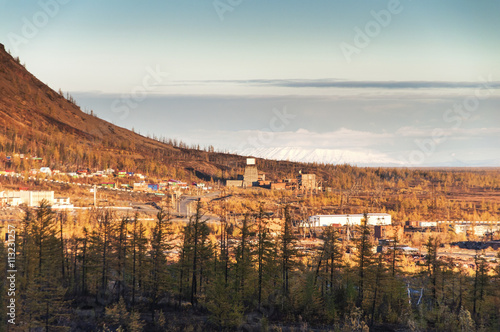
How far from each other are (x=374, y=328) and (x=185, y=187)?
99.6 metres

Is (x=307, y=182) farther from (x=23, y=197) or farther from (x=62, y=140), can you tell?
(x=23, y=197)

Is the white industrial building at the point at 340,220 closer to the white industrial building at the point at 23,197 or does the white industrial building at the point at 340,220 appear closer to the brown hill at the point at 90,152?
the brown hill at the point at 90,152

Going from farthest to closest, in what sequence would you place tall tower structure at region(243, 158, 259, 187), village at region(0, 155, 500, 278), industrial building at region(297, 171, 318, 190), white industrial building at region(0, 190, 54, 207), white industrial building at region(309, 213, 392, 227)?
1. tall tower structure at region(243, 158, 259, 187)
2. industrial building at region(297, 171, 318, 190)
3. white industrial building at region(0, 190, 54, 207)
4. white industrial building at region(309, 213, 392, 227)
5. village at region(0, 155, 500, 278)

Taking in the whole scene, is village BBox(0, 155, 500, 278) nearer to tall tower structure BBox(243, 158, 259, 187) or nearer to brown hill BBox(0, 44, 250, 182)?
tall tower structure BBox(243, 158, 259, 187)

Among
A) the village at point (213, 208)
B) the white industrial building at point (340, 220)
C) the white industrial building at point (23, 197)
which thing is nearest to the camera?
the village at point (213, 208)

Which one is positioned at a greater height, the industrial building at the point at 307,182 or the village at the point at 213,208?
the industrial building at the point at 307,182

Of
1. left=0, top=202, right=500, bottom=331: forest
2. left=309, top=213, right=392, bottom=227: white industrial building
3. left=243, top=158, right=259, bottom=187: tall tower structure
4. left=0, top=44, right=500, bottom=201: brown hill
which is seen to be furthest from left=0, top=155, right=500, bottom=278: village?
left=0, top=44, right=500, bottom=201: brown hill

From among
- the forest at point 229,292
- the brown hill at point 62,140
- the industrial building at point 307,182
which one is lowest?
the forest at point 229,292

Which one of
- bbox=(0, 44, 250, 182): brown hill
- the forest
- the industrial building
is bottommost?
the forest

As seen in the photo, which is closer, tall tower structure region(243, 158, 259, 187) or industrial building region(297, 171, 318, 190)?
industrial building region(297, 171, 318, 190)

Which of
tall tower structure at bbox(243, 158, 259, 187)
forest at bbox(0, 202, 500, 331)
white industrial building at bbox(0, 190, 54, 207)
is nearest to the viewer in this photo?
forest at bbox(0, 202, 500, 331)

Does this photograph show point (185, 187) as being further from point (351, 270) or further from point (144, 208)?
point (351, 270)

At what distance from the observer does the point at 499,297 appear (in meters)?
38.7

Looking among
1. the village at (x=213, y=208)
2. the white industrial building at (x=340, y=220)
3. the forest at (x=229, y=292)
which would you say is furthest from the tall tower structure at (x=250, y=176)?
the forest at (x=229, y=292)
